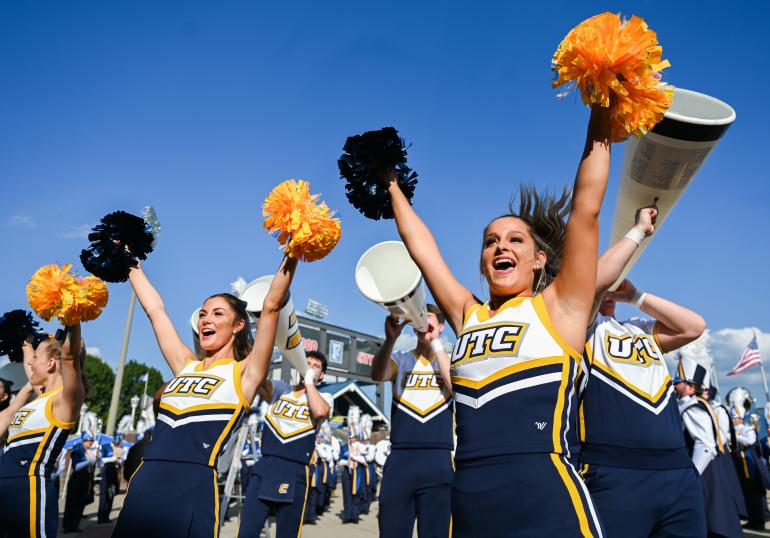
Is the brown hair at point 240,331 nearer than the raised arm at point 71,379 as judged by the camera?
Yes

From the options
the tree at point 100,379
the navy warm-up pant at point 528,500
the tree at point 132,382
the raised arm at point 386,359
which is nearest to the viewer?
the navy warm-up pant at point 528,500

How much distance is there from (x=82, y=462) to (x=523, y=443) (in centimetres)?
983

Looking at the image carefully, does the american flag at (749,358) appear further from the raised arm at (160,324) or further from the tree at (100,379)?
the tree at (100,379)

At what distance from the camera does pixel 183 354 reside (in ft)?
12.5

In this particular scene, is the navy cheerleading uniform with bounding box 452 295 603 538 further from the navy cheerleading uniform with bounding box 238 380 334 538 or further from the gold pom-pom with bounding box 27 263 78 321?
the navy cheerleading uniform with bounding box 238 380 334 538

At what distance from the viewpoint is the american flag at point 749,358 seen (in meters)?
19.5

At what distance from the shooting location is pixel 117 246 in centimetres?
386

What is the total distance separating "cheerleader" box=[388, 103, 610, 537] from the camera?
1.95 m

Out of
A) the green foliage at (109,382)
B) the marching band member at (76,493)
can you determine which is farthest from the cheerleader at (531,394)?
the green foliage at (109,382)

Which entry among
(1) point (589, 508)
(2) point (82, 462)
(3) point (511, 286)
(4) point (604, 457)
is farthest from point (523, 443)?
(2) point (82, 462)

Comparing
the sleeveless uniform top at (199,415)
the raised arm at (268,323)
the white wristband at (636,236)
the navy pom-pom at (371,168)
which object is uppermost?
the navy pom-pom at (371,168)

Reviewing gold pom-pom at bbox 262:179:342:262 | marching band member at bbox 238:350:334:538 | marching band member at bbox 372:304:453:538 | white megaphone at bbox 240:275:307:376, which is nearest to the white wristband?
gold pom-pom at bbox 262:179:342:262

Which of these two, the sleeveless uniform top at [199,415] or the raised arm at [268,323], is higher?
the raised arm at [268,323]

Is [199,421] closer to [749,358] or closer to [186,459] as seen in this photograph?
[186,459]
